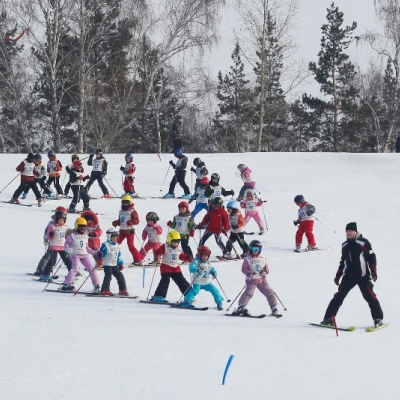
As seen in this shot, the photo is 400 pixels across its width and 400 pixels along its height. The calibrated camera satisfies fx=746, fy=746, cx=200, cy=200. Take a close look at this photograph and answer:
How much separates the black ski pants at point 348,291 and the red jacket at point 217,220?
4.70 m

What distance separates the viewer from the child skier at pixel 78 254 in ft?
39.5

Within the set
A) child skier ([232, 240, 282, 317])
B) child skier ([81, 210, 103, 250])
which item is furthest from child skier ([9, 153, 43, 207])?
child skier ([232, 240, 282, 317])

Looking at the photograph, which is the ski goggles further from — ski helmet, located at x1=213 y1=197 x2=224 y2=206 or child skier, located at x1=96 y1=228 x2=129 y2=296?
ski helmet, located at x1=213 y1=197 x2=224 y2=206

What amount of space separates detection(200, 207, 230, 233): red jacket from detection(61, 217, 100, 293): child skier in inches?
140

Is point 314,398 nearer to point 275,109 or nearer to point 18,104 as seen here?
point 18,104

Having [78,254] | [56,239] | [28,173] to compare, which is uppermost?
[28,173]

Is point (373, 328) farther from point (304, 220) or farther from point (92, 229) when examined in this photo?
point (304, 220)

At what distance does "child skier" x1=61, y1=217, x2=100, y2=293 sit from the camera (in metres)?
12.1

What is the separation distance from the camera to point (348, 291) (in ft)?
34.8

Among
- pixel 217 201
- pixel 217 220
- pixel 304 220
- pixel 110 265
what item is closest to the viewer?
pixel 110 265

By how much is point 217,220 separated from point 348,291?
4962mm

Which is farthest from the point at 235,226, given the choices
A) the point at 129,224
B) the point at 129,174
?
the point at 129,174

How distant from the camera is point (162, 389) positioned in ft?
24.8

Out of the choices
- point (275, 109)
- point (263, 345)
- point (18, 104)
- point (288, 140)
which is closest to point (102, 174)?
point (263, 345)
